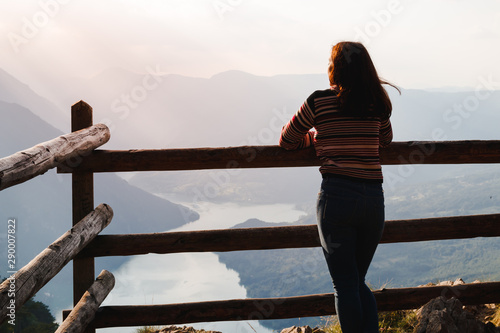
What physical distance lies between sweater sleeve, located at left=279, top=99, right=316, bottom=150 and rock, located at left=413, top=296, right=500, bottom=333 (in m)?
1.61

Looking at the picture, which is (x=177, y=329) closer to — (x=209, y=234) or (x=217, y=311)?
(x=217, y=311)

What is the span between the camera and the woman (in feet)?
7.74

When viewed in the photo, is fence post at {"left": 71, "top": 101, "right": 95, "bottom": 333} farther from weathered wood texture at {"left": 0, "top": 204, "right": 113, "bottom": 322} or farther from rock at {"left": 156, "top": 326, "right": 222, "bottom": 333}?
rock at {"left": 156, "top": 326, "right": 222, "bottom": 333}

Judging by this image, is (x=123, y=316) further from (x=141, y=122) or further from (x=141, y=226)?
(x=141, y=122)

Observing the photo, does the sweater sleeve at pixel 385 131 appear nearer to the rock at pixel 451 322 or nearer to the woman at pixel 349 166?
the woman at pixel 349 166

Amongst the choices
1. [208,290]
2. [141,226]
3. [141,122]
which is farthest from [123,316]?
[141,122]

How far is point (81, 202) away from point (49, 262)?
39.1 inches

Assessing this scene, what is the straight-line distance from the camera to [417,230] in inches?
149

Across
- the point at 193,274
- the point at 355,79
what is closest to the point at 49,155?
the point at 355,79

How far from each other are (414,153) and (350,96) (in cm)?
161

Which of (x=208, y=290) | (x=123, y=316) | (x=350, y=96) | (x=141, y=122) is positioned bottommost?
(x=208, y=290)

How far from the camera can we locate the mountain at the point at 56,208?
125000 mm

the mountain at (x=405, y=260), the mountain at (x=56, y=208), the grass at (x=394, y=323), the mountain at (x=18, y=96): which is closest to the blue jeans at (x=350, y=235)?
the grass at (x=394, y=323)

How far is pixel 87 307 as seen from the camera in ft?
10.8
